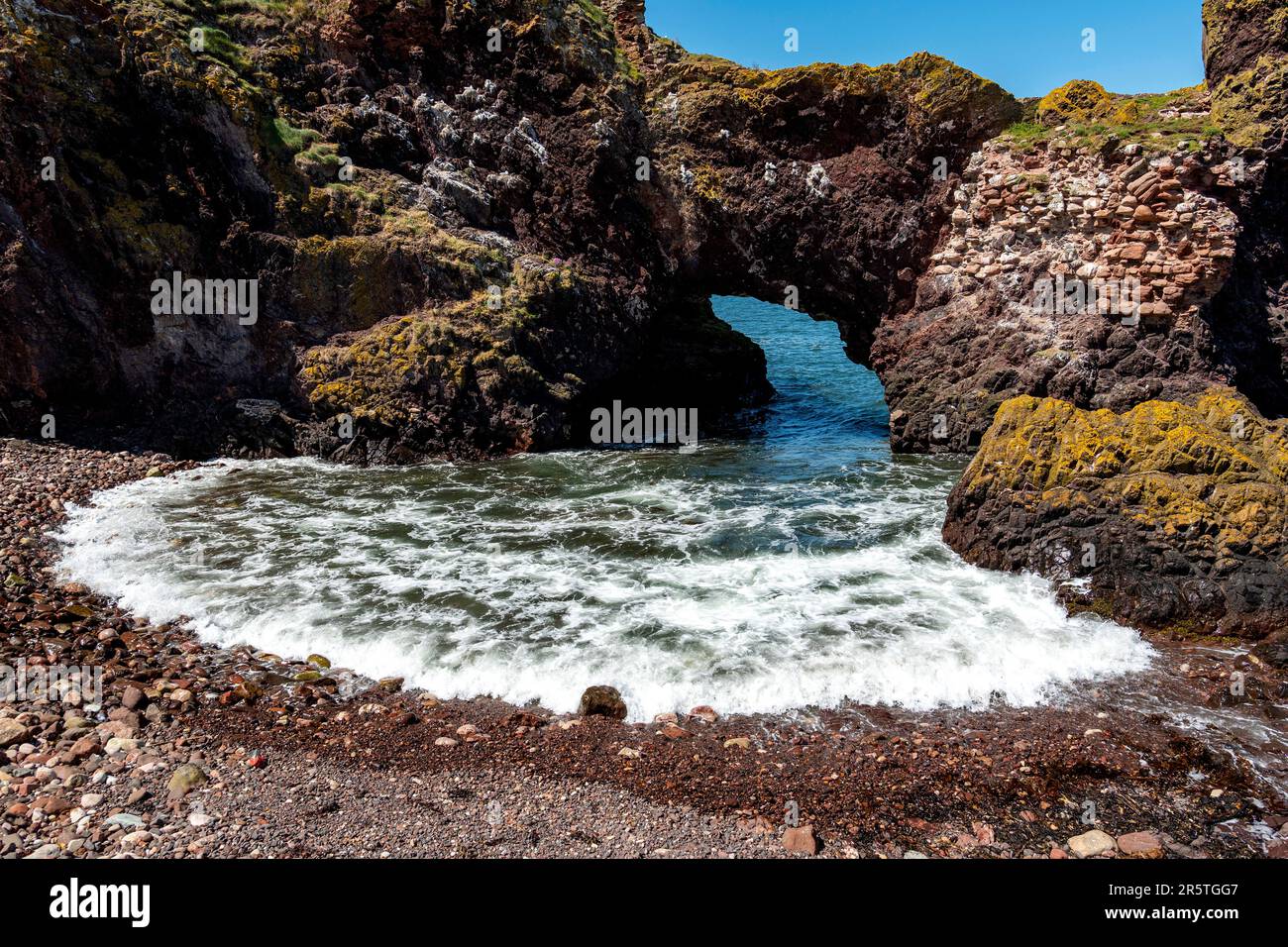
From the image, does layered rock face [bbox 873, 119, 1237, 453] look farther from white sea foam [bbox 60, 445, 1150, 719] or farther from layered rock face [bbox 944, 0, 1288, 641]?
white sea foam [bbox 60, 445, 1150, 719]

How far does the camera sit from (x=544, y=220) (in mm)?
25141

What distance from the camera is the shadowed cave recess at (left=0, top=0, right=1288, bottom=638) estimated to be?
65.5 ft

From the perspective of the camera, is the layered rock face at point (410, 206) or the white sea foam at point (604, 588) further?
the layered rock face at point (410, 206)

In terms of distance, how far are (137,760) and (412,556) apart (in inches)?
259

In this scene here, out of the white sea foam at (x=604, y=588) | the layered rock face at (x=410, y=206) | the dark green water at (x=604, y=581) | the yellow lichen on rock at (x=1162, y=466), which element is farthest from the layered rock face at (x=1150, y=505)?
the layered rock face at (x=410, y=206)

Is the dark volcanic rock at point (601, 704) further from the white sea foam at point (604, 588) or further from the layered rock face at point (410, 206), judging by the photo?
the layered rock face at point (410, 206)

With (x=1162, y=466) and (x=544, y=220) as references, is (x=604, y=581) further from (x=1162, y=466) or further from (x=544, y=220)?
(x=544, y=220)

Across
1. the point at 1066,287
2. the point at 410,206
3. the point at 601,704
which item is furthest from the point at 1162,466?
the point at 410,206

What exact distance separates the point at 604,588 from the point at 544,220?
16990 mm

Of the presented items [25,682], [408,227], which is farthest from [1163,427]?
[408,227]

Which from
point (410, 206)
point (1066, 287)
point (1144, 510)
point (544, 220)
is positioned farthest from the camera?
point (544, 220)

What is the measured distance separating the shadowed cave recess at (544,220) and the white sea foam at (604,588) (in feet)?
14.5

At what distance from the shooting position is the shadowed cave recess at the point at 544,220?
20.0 m

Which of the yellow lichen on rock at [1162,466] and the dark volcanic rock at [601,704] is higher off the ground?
the yellow lichen on rock at [1162,466]
